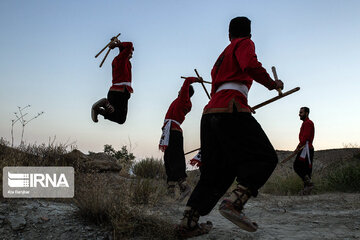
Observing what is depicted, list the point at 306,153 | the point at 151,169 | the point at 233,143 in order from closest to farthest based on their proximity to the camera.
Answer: the point at 233,143
the point at 306,153
the point at 151,169

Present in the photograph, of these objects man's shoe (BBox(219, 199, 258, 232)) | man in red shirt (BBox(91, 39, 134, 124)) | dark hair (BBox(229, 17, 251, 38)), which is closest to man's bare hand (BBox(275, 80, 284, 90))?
dark hair (BBox(229, 17, 251, 38))

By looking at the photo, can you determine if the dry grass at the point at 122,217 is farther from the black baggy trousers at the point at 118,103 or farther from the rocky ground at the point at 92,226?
the black baggy trousers at the point at 118,103

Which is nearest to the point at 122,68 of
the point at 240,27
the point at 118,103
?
the point at 118,103

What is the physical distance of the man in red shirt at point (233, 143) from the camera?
272 centimetres

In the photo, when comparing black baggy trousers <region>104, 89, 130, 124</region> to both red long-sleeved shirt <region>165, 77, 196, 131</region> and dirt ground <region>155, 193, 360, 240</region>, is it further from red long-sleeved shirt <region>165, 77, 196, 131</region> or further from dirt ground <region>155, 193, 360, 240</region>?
dirt ground <region>155, 193, 360, 240</region>

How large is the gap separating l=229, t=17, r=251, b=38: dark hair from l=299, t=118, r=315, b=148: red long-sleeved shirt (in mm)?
5262

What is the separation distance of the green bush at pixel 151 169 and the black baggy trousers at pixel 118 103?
14.2 feet

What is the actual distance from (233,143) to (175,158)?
318 cm

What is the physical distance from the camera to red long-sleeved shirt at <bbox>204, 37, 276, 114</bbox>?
2848 mm

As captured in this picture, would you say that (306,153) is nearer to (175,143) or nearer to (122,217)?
(175,143)

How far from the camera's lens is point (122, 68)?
16.4 ft

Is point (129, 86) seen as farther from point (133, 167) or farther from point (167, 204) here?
point (133, 167)

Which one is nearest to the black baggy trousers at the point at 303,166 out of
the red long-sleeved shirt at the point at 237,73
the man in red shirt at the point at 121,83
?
the man in red shirt at the point at 121,83

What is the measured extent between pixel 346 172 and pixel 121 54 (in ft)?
21.0
